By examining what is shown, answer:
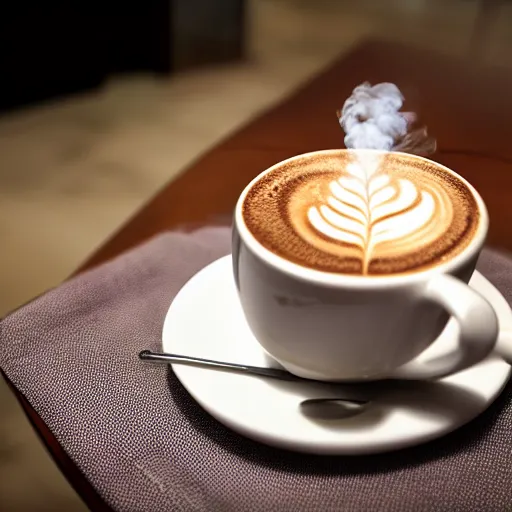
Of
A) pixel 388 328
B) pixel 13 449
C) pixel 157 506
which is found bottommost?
pixel 13 449

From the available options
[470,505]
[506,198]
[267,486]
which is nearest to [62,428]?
[267,486]

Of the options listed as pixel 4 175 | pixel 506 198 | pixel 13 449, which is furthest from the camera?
pixel 4 175

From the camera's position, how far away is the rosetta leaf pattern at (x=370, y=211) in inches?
16.0

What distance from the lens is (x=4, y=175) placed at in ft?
5.14

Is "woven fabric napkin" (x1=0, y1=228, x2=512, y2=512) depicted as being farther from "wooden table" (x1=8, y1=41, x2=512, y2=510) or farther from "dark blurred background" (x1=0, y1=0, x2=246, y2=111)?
"dark blurred background" (x1=0, y1=0, x2=246, y2=111)

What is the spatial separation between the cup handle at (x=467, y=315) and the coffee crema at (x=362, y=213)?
19 millimetres

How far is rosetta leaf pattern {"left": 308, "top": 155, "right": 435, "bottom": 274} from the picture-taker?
16.0 inches

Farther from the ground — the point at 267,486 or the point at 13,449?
the point at 267,486

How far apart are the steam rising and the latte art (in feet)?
0.14

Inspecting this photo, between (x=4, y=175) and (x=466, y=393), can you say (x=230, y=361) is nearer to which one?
(x=466, y=393)

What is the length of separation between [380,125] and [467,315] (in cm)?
21

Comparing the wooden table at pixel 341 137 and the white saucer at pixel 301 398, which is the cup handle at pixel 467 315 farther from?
the wooden table at pixel 341 137

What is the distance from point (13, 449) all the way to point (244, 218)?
0.66 metres

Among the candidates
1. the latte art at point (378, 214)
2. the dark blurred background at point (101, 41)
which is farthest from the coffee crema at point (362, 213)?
the dark blurred background at point (101, 41)
